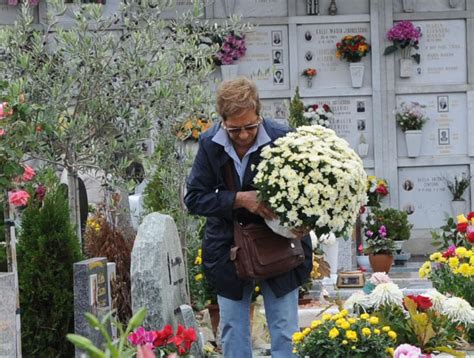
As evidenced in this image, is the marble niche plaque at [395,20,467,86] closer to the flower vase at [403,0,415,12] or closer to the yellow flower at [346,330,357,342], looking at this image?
the flower vase at [403,0,415,12]

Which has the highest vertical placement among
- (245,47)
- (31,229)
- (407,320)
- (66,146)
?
(245,47)

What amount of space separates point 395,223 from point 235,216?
322 inches

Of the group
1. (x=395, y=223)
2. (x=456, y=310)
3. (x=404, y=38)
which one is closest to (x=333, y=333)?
(x=456, y=310)

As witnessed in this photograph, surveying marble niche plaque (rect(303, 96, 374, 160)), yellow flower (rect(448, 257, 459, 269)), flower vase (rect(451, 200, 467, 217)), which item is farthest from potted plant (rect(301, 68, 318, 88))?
yellow flower (rect(448, 257, 459, 269))

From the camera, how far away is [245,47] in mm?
14680

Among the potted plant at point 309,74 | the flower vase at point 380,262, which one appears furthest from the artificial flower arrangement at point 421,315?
the potted plant at point 309,74

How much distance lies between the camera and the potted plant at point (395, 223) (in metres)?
12.6

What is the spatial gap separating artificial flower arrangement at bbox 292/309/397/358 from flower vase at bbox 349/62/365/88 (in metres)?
9.88

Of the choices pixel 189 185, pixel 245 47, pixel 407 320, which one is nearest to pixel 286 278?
pixel 189 185

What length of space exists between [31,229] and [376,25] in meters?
9.34

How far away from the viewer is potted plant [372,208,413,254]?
1259 cm

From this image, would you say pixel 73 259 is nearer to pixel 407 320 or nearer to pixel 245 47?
pixel 407 320

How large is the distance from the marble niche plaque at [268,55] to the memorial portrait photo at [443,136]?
2081 mm

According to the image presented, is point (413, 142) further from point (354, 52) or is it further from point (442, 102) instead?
point (354, 52)
